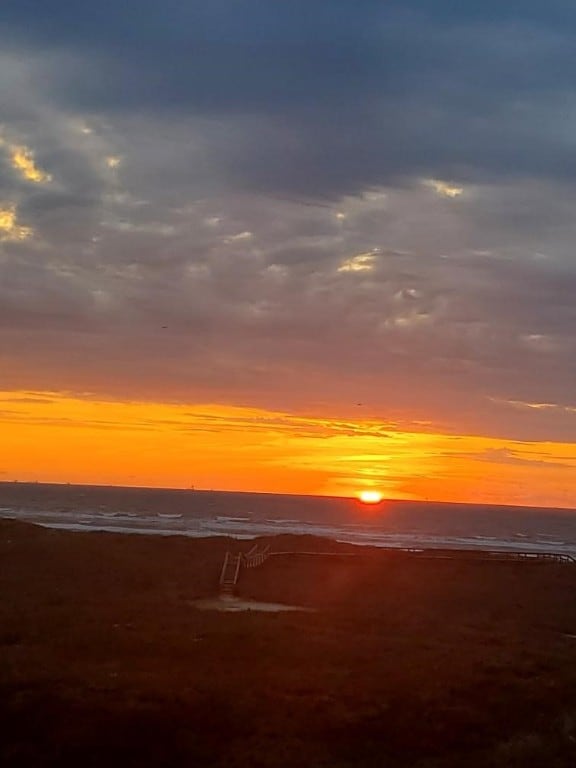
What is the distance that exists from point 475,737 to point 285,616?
41.8ft

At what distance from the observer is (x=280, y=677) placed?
19938 millimetres

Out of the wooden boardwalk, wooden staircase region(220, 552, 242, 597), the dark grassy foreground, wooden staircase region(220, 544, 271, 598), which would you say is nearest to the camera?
the dark grassy foreground

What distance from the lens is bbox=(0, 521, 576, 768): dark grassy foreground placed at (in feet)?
52.3

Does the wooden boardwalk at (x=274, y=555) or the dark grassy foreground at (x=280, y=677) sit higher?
the wooden boardwalk at (x=274, y=555)

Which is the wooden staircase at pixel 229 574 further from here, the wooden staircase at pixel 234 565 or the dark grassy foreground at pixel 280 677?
the dark grassy foreground at pixel 280 677

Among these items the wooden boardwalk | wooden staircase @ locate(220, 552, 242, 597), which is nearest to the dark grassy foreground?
wooden staircase @ locate(220, 552, 242, 597)

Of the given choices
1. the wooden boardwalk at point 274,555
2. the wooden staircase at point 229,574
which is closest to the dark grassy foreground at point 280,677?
the wooden staircase at point 229,574

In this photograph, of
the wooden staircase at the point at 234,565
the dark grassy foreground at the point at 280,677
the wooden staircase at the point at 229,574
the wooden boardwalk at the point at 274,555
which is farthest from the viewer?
the wooden boardwalk at the point at 274,555

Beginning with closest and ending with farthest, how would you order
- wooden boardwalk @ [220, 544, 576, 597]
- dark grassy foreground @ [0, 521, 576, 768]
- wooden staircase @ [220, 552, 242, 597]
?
dark grassy foreground @ [0, 521, 576, 768], wooden staircase @ [220, 552, 242, 597], wooden boardwalk @ [220, 544, 576, 597]

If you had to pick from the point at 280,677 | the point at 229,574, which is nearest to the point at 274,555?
the point at 229,574

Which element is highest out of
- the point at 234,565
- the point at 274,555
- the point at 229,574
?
the point at 274,555

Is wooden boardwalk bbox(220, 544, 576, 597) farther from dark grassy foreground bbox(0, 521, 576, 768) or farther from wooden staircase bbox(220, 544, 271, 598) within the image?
dark grassy foreground bbox(0, 521, 576, 768)

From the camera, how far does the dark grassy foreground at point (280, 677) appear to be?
52.3 ft

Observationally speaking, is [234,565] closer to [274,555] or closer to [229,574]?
[229,574]
